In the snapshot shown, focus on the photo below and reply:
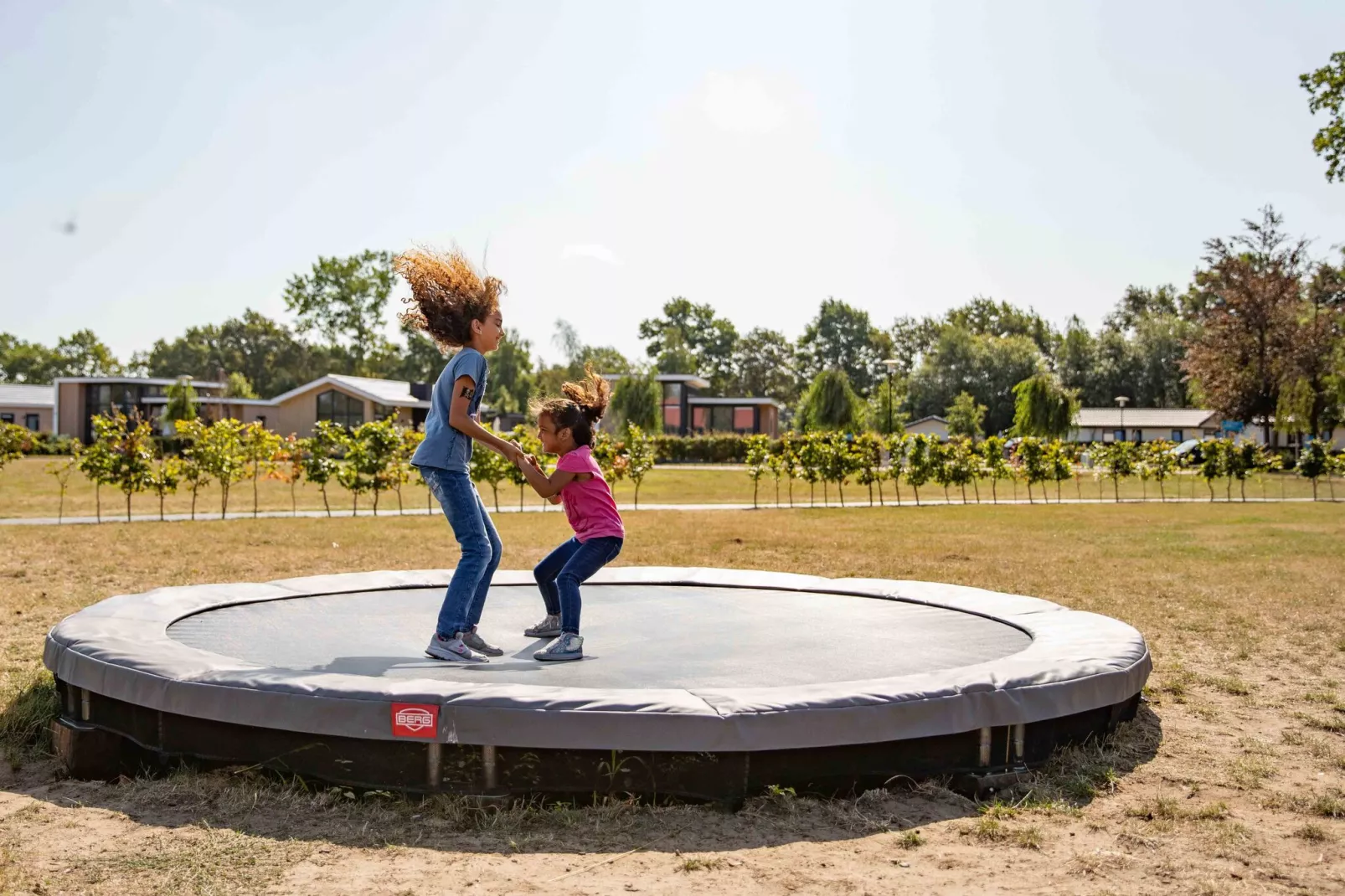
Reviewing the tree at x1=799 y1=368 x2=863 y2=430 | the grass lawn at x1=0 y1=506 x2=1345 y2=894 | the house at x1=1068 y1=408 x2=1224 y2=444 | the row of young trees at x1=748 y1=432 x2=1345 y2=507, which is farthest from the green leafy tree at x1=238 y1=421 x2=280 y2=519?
the house at x1=1068 y1=408 x2=1224 y2=444

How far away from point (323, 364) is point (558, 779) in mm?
68020

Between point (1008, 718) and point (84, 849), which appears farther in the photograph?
Answer: point (1008, 718)

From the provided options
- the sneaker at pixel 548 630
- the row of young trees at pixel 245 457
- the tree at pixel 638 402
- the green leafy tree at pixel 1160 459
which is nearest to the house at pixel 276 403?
the tree at pixel 638 402

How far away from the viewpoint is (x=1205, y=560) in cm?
1027

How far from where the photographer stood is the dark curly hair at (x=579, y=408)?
410 cm

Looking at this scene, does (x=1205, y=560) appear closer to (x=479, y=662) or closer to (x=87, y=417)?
(x=479, y=662)

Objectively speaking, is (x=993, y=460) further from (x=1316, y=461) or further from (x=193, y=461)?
(x=193, y=461)

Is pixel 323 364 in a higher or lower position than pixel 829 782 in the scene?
higher

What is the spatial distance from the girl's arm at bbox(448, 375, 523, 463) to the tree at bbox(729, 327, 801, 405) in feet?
233

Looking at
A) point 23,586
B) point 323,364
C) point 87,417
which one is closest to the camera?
point 23,586

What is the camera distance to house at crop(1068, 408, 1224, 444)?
5125cm

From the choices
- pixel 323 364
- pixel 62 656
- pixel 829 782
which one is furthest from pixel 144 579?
pixel 323 364

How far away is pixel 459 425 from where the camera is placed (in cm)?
390

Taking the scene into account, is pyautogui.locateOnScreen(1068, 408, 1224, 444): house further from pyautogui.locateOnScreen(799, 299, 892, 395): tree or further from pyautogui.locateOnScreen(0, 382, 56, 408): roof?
pyautogui.locateOnScreen(0, 382, 56, 408): roof
